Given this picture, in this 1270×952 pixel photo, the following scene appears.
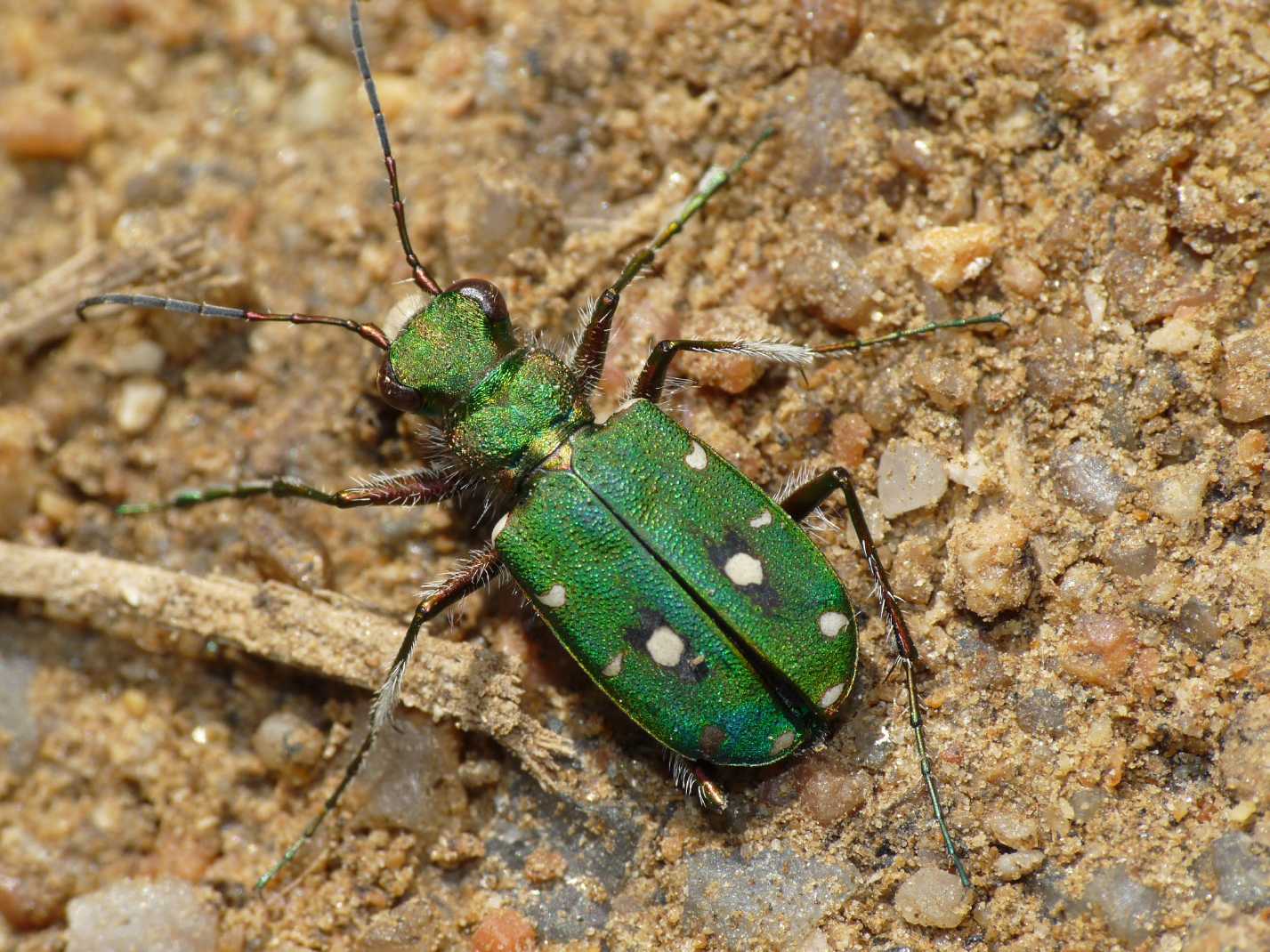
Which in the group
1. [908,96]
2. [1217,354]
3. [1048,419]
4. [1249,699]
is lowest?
[1249,699]

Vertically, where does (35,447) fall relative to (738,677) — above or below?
below

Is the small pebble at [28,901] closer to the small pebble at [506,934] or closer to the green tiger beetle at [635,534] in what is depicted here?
the green tiger beetle at [635,534]

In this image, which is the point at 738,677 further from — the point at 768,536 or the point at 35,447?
the point at 35,447

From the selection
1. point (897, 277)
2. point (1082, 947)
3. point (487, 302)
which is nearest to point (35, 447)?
point (487, 302)

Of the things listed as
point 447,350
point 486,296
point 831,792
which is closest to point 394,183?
point 486,296

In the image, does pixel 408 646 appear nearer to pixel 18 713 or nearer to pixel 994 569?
pixel 18 713

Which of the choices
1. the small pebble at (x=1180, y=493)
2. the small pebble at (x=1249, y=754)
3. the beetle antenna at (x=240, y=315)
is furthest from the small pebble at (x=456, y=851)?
the small pebble at (x=1180, y=493)

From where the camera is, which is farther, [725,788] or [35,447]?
[35,447]
